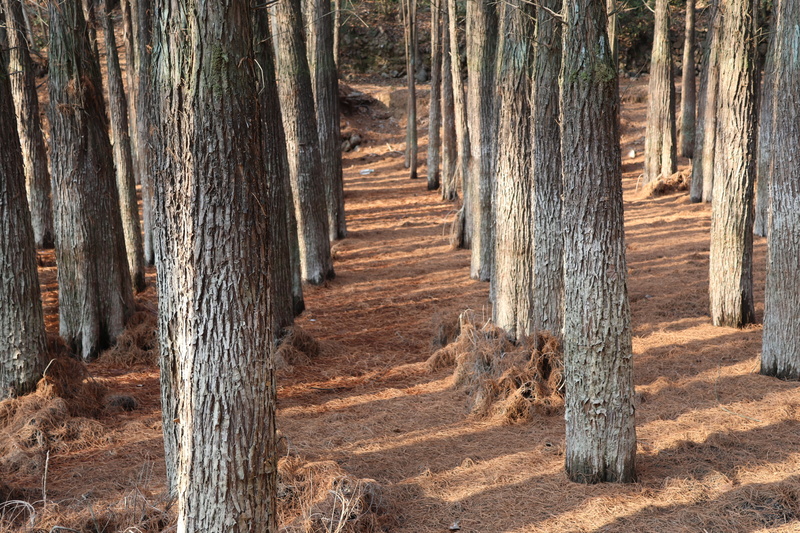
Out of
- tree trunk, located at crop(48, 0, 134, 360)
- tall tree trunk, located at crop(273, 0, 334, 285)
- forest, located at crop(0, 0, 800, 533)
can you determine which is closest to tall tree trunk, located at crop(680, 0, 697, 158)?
forest, located at crop(0, 0, 800, 533)

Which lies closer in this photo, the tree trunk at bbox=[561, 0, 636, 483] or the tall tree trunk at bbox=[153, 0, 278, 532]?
Answer: the tall tree trunk at bbox=[153, 0, 278, 532]

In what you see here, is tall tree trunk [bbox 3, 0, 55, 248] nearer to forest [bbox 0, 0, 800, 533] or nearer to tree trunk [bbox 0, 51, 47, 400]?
forest [bbox 0, 0, 800, 533]

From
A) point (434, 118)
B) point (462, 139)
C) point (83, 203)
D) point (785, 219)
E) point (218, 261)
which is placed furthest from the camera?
point (434, 118)

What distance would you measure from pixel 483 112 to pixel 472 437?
679 cm

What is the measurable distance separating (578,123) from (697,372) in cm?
373

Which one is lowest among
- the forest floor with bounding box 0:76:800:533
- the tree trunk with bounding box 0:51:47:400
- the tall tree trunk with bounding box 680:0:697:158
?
the forest floor with bounding box 0:76:800:533

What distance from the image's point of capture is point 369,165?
26109 mm

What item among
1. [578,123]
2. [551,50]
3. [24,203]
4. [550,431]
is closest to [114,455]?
[24,203]

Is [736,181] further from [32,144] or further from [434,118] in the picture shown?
[434,118]

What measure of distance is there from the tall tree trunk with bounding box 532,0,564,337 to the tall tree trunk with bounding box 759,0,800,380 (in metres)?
2.06

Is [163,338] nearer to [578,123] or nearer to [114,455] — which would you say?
[114,455]

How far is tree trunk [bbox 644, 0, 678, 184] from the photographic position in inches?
678

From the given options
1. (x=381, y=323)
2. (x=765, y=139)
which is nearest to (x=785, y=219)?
(x=765, y=139)

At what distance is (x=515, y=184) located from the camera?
8273mm
